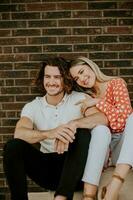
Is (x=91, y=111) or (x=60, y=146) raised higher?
(x=91, y=111)

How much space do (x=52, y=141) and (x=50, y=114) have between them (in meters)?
0.21

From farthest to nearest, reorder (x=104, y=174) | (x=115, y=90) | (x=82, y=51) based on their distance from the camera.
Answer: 1. (x=82, y=51)
2. (x=115, y=90)
3. (x=104, y=174)

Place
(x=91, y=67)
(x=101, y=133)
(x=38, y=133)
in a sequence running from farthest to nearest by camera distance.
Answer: (x=91, y=67), (x=38, y=133), (x=101, y=133)

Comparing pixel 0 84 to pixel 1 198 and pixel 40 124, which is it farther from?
pixel 1 198

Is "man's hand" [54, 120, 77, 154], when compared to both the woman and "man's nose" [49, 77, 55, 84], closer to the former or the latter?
the woman

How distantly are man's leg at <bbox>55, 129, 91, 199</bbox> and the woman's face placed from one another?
1.96 ft

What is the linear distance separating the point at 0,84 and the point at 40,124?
2.45ft

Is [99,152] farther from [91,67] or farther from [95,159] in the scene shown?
[91,67]

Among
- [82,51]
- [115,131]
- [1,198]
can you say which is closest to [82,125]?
[115,131]

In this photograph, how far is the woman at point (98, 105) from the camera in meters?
2.53

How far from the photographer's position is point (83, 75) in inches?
119

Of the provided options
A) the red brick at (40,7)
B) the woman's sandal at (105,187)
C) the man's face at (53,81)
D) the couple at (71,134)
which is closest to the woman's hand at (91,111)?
the couple at (71,134)

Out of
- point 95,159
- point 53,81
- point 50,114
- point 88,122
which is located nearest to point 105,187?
point 95,159

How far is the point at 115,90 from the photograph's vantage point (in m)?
3.01
